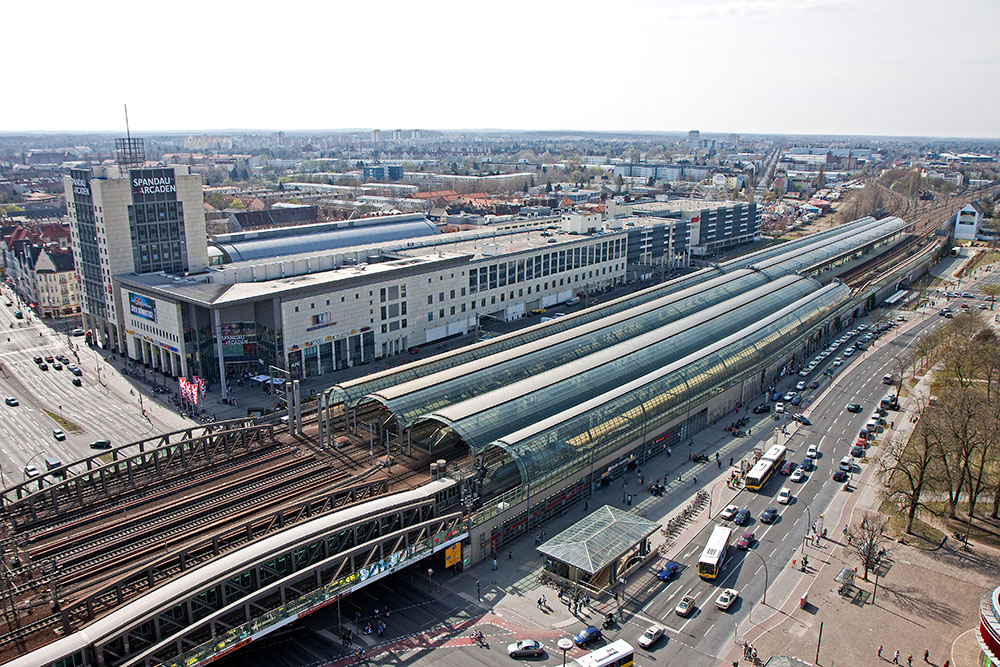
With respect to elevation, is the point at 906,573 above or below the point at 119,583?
below

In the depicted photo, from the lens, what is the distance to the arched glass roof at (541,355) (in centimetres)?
6494

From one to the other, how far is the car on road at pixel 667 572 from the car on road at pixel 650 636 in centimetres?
648

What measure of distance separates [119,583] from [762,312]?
91.5 m

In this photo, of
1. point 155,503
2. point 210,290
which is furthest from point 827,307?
point 155,503

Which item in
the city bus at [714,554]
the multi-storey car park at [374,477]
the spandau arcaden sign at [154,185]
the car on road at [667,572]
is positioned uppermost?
the spandau arcaden sign at [154,185]

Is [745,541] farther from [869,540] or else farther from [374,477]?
[374,477]

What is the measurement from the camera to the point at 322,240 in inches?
5389

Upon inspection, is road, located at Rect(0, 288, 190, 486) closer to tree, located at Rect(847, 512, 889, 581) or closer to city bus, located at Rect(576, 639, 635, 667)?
city bus, located at Rect(576, 639, 635, 667)

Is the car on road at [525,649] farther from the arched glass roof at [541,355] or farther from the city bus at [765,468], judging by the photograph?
the city bus at [765,468]

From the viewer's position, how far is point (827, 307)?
116812 millimetres

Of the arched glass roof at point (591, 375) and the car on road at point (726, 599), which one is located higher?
the arched glass roof at point (591, 375)

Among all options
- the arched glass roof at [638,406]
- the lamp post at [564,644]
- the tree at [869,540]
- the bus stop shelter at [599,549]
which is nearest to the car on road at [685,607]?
the bus stop shelter at [599,549]

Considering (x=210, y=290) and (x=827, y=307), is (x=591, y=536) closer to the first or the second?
(x=210, y=290)

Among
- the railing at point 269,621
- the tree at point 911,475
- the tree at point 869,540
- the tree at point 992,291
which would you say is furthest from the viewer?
the tree at point 992,291
